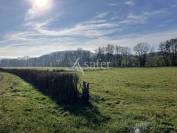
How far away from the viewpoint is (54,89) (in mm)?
23922

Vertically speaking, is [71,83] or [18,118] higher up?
[71,83]

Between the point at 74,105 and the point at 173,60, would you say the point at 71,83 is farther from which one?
the point at 173,60

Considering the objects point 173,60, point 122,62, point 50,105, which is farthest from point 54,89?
point 122,62

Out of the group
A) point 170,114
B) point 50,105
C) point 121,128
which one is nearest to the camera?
point 121,128

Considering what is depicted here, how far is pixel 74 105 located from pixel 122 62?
143m

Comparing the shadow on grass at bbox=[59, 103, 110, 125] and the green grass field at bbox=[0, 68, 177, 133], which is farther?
the shadow on grass at bbox=[59, 103, 110, 125]

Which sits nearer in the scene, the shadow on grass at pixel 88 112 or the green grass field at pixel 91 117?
the green grass field at pixel 91 117

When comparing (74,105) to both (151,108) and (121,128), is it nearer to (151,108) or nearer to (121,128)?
(151,108)

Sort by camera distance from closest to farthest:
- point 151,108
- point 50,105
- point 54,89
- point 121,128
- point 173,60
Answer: point 121,128
point 151,108
point 50,105
point 54,89
point 173,60

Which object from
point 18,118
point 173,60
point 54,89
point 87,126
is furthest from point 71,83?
point 173,60

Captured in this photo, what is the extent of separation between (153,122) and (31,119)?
577cm

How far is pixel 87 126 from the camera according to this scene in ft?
44.9

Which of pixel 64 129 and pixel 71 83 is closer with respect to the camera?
pixel 64 129

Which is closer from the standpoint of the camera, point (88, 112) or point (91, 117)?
point (91, 117)
